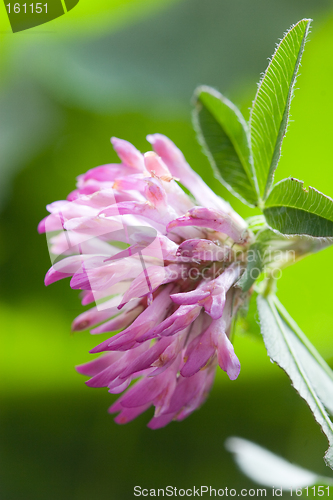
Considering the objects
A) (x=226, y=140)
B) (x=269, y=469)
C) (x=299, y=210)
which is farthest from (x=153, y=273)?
(x=269, y=469)

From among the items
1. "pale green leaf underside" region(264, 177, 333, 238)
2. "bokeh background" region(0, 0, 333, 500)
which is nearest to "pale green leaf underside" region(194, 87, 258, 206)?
"pale green leaf underside" region(264, 177, 333, 238)

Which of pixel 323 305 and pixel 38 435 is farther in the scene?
pixel 38 435

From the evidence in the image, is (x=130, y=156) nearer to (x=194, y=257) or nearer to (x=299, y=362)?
(x=194, y=257)

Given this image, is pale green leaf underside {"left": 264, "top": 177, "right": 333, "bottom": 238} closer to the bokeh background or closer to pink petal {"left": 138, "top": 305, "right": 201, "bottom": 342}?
pink petal {"left": 138, "top": 305, "right": 201, "bottom": 342}

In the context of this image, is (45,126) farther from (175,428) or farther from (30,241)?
(175,428)

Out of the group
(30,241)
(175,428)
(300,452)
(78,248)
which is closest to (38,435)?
(175,428)
